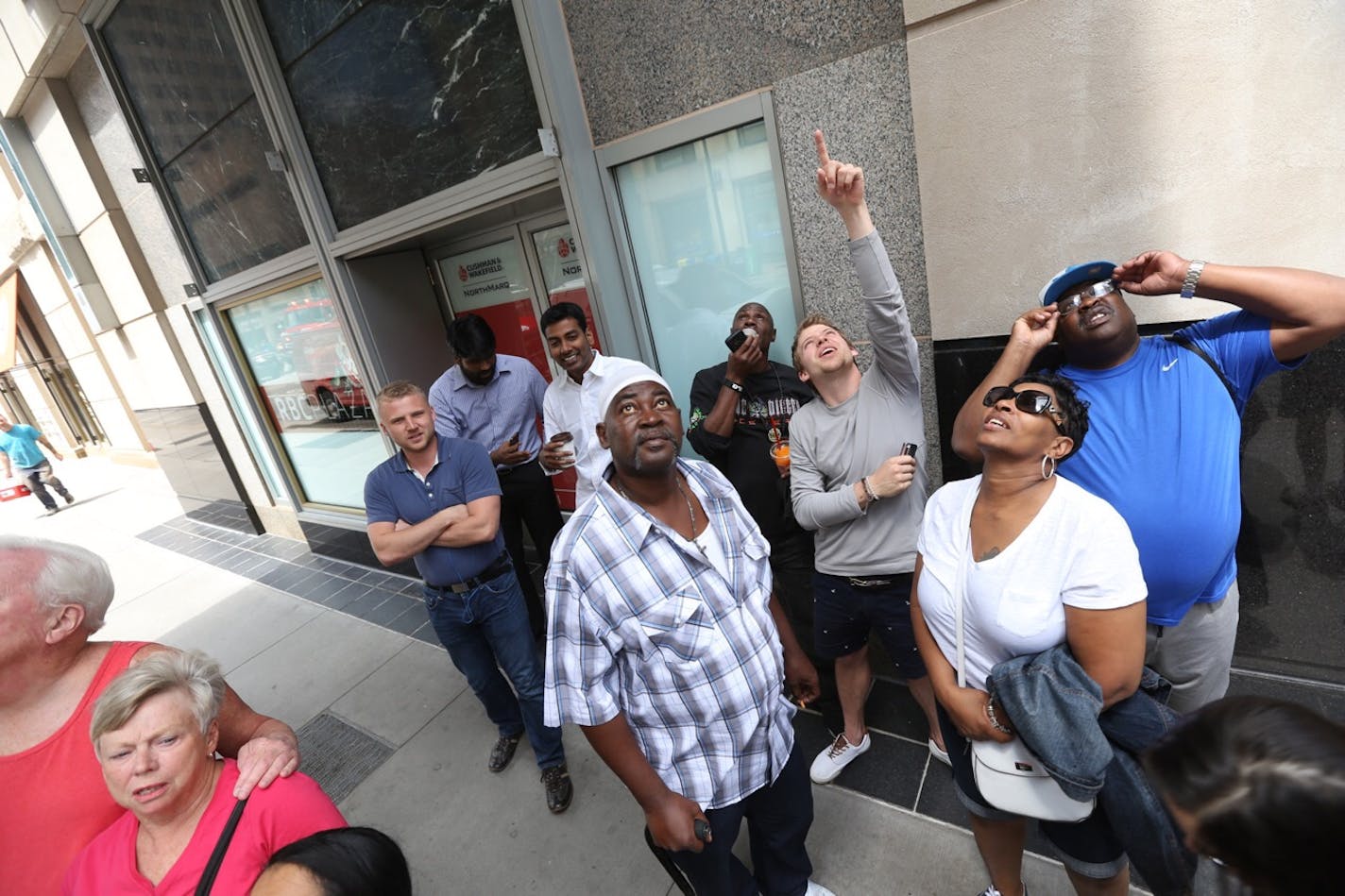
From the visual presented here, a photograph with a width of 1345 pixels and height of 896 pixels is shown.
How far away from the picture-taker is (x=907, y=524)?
7.36 ft

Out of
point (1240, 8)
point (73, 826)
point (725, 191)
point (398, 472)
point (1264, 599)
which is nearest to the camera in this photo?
point (73, 826)

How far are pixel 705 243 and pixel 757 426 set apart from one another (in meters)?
1.13

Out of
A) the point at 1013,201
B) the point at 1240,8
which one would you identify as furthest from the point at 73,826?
the point at 1240,8

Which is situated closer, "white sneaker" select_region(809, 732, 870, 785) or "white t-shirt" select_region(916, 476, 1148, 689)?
"white t-shirt" select_region(916, 476, 1148, 689)

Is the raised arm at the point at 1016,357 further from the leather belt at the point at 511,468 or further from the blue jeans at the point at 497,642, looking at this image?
the leather belt at the point at 511,468

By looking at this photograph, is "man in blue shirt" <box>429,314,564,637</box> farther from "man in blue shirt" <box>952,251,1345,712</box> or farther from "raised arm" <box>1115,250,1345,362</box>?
"raised arm" <box>1115,250,1345,362</box>

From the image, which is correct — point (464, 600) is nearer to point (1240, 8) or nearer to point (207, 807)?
point (207, 807)

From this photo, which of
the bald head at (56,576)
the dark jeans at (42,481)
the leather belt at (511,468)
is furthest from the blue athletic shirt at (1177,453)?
the dark jeans at (42,481)

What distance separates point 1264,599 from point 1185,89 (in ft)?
6.62

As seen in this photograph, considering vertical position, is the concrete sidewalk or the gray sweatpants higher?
the gray sweatpants

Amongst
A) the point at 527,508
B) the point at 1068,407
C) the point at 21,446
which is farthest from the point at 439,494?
the point at 21,446

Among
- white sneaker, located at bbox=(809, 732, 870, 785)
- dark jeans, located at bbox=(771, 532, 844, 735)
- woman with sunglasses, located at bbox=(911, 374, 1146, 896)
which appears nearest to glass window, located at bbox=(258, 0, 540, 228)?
dark jeans, located at bbox=(771, 532, 844, 735)

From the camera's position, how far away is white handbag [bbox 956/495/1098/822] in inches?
57.8

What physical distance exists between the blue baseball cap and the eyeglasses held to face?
4cm
